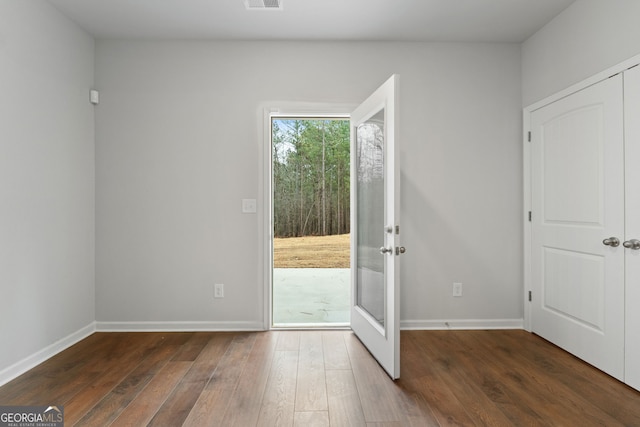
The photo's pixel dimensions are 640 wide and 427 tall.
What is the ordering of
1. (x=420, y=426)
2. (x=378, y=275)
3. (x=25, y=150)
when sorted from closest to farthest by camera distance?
(x=420, y=426), (x=25, y=150), (x=378, y=275)

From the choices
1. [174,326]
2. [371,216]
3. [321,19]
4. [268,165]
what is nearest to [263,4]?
[321,19]

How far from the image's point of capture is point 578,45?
2.90 m

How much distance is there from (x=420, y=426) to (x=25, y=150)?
3.09 metres

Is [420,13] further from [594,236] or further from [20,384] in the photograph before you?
[20,384]

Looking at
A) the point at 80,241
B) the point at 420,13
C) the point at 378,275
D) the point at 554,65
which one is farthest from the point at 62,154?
the point at 554,65

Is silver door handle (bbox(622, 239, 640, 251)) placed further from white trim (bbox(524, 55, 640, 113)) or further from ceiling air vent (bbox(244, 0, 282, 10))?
ceiling air vent (bbox(244, 0, 282, 10))

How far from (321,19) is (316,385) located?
2.80 metres

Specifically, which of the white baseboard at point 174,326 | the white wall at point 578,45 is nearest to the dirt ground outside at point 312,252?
the white baseboard at point 174,326

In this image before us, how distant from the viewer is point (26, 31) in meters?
2.69

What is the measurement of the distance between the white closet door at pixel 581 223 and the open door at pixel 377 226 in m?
1.46

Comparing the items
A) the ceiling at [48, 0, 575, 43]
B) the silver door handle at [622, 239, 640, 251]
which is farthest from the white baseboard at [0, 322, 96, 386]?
the silver door handle at [622, 239, 640, 251]

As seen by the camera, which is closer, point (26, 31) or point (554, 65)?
point (26, 31)

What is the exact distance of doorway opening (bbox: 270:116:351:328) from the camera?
4719mm

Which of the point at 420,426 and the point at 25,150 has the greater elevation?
the point at 25,150
